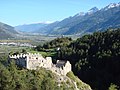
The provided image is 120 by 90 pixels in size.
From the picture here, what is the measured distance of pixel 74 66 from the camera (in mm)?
143000

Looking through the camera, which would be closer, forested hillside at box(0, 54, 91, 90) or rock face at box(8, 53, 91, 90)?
forested hillside at box(0, 54, 91, 90)

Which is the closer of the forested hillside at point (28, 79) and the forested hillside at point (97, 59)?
the forested hillside at point (28, 79)

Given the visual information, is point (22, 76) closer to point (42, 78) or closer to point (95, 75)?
point (42, 78)

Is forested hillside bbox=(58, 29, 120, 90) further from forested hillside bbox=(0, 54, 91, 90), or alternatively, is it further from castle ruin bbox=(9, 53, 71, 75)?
forested hillside bbox=(0, 54, 91, 90)

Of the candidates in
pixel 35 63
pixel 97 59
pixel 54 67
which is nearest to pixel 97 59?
pixel 97 59

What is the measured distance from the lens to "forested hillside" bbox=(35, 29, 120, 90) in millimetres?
131663

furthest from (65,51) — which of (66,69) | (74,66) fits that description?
(66,69)

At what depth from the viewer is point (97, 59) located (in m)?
144

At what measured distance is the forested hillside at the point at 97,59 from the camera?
432ft

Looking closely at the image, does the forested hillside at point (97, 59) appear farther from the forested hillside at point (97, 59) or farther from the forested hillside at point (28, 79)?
the forested hillside at point (28, 79)

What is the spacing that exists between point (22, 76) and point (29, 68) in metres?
7.30

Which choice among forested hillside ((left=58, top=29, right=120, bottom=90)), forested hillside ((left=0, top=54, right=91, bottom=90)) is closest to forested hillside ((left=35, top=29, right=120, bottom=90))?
forested hillside ((left=58, top=29, right=120, bottom=90))

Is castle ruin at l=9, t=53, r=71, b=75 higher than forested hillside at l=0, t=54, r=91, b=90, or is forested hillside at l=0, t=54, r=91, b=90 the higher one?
castle ruin at l=9, t=53, r=71, b=75

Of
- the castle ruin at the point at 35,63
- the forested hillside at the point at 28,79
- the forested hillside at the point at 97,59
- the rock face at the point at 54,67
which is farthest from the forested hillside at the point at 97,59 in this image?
the forested hillside at the point at 28,79
